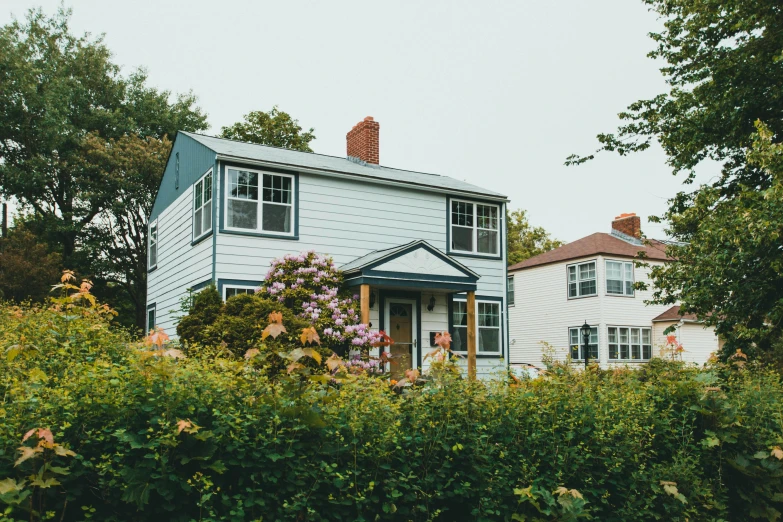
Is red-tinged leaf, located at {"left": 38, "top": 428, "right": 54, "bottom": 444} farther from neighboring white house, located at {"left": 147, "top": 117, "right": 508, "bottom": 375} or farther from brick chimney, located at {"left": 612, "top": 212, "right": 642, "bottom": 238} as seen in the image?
brick chimney, located at {"left": 612, "top": 212, "right": 642, "bottom": 238}

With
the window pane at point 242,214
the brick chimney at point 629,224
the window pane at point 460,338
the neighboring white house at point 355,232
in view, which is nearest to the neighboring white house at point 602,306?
the brick chimney at point 629,224

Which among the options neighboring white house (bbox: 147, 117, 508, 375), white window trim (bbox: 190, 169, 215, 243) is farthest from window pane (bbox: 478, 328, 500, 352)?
white window trim (bbox: 190, 169, 215, 243)

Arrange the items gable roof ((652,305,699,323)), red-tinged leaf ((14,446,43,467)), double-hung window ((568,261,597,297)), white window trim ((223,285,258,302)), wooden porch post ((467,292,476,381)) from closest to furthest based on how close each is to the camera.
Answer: red-tinged leaf ((14,446,43,467)) < white window trim ((223,285,258,302)) < wooden porch post ((467,292,476,381)) < double-hung window ((568,261,597,297)) < gable roof ((652,305,699,323))

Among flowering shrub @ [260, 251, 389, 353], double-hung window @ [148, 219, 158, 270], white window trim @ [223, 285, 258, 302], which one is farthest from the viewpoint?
double-hung window @ [148, 219, 158, 270]

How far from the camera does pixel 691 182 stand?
14.5m

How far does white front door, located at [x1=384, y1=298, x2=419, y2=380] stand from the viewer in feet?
51.4

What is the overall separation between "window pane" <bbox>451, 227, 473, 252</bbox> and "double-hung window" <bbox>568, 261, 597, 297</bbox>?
41.5 feet

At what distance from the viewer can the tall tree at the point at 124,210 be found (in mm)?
28359

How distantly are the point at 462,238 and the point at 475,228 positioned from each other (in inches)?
20.2

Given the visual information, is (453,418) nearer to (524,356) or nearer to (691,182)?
(691,182)

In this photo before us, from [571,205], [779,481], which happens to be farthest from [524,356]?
[779,481]

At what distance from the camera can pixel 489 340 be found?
57.6 ft

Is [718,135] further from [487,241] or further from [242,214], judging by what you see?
[242,214]

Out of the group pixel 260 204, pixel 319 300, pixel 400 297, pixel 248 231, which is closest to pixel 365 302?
pixel 319 300
